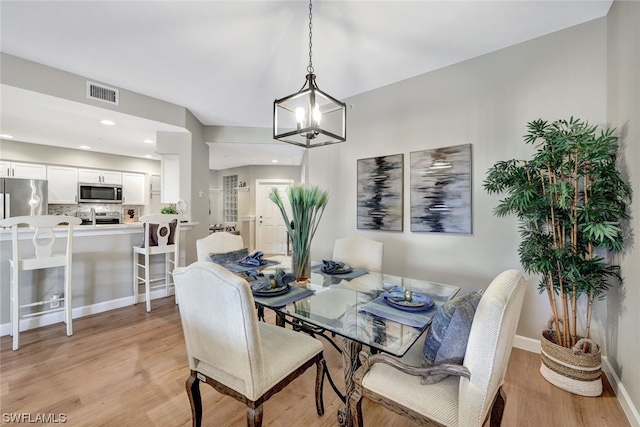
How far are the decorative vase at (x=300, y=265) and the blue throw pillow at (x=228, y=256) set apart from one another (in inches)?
30.6

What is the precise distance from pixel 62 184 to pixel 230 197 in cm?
376

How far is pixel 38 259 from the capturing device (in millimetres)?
2443

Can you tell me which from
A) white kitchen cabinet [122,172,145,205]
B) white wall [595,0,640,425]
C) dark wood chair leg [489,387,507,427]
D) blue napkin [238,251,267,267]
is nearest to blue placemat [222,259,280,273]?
blue napkin [238,251,267,267]

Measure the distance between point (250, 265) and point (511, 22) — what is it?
284 centimetres

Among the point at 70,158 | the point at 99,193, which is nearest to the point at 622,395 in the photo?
the point at 99,193

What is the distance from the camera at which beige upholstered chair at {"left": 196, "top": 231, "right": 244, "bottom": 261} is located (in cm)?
242

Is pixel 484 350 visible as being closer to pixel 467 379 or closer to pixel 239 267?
pixel 467 379

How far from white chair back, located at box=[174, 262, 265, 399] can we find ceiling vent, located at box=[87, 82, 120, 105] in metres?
2.96

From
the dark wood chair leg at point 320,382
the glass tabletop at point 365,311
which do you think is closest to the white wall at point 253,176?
the glass tabletop at point 365,311

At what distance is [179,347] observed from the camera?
2.39 m

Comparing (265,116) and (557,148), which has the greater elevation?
(265,116)

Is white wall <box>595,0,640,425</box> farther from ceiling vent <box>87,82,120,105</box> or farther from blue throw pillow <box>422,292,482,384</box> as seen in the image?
ceiling vent <box>87,82,120,105</box>

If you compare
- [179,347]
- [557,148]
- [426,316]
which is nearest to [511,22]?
[557,148]

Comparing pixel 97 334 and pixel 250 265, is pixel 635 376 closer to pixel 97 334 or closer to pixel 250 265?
pixel 250 265
